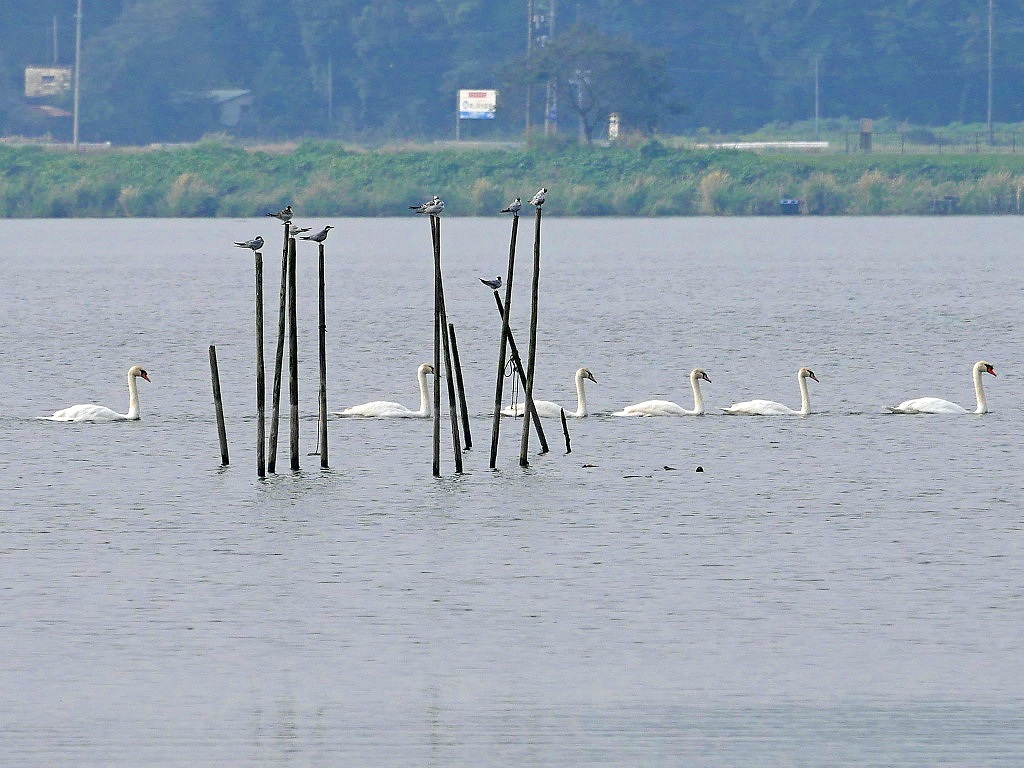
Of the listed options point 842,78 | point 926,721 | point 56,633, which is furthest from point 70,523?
point 842,78

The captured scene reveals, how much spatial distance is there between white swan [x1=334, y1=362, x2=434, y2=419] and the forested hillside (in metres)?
118

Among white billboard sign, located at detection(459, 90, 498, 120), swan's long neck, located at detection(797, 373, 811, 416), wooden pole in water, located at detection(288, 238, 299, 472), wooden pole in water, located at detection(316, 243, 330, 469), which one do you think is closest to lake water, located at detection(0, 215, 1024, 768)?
wooden pole in water, located at detection(316, 243, 330, 469)

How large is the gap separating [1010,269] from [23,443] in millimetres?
56168

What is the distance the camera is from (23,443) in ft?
103

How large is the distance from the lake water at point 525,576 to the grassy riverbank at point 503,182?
75.7 metres

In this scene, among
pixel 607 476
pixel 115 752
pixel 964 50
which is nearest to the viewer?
pixel 115 752

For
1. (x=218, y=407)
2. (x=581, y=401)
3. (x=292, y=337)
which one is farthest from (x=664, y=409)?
(x=292, y=337)

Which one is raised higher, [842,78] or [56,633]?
[842,78]

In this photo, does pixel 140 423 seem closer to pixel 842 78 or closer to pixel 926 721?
pixel 926 721

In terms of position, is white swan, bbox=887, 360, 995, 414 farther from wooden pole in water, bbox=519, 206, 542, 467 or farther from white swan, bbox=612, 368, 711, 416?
wooden pole in water, bbox=519, 206, 542, 467

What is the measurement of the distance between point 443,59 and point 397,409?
412 feet

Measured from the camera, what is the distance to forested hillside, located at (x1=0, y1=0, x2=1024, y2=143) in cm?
15375

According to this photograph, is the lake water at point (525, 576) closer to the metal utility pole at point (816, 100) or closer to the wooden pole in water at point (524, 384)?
the wooden pole in water at point (524, 384)

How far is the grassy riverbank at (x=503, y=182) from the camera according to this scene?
122 metres
